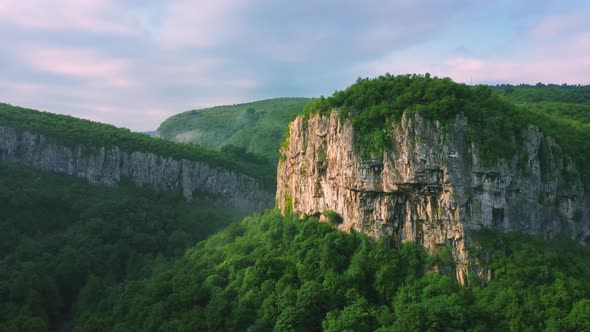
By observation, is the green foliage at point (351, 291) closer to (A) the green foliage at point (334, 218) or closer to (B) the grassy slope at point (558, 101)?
(A) the green foliage at point (334, 218)

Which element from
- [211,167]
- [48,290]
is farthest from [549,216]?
[211,167]

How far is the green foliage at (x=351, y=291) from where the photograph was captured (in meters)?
30.5

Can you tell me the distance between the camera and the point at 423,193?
3578 centimetres

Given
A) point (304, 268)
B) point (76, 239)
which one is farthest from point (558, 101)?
point (76, 239)

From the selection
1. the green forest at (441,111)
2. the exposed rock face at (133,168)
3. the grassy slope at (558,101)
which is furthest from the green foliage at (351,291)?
the grassy slope at (558,101)

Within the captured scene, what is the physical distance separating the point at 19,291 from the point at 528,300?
134 feet

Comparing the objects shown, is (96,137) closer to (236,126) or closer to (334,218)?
(334,218)

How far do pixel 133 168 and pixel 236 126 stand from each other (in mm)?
67999

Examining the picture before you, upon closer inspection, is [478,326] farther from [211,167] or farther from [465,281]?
[211,167]

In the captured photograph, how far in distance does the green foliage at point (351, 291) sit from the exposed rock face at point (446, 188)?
1.33 m

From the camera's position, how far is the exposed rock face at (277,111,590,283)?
3434cm

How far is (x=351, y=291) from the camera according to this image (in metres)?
34.8

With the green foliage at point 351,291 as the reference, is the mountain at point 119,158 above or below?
above

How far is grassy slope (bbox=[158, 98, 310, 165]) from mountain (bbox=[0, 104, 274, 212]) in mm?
24975
